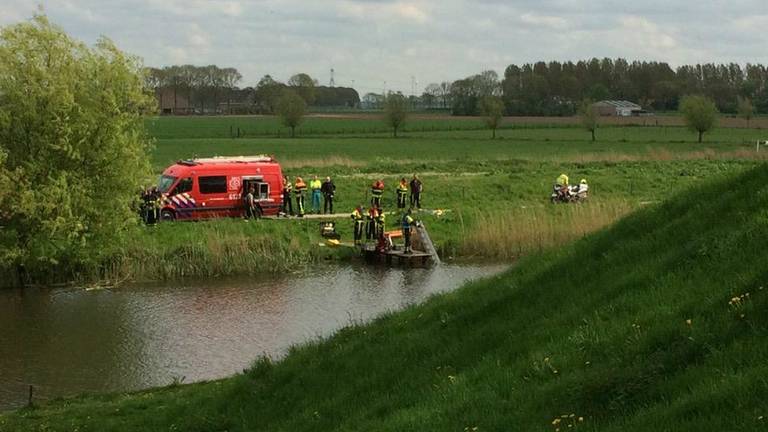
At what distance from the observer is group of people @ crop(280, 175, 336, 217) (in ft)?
112

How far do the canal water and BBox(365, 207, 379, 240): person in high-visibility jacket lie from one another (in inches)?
102

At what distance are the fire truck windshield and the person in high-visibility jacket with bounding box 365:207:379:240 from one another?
22.6 feet

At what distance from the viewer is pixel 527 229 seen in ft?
105

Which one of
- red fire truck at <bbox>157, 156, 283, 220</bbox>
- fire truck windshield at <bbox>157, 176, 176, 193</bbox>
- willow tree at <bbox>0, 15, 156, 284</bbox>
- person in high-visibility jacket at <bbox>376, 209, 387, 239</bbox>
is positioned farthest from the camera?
fire truck windshield at <bbox>157, 176, 176, 193</bbox>

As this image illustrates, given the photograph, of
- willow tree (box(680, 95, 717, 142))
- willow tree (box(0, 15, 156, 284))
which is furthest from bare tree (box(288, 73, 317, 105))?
willow tree (box(0, 15, 156, 284))

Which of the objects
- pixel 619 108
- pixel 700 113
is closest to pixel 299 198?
pixel 700 113

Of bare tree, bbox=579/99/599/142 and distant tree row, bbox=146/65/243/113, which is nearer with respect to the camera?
bare tree, bbox=579/99/599/142

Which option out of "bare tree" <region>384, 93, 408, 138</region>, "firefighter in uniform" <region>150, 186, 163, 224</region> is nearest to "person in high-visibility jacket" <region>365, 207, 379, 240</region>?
"firefighter in uniform" <region>150, 186, 163, 224</region>

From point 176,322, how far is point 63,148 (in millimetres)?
6552

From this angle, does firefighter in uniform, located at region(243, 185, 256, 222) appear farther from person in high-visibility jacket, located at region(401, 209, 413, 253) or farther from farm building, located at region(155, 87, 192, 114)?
farm building, located at region(155, 87, 192, 114)

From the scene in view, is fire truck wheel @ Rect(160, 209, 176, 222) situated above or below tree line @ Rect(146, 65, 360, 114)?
below

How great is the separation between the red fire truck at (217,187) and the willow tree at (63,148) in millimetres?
4928

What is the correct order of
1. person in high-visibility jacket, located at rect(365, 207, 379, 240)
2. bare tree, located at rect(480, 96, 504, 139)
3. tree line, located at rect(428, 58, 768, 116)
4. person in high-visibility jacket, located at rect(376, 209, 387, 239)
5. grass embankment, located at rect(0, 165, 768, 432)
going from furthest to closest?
tree line, located at rect(428, 58, 768, 116) < bare tree, located at rect(480, 96, 504, 139) < person in high-visibility jacket, located at rect(365, 207, 379, 240) < person in high-visibility jacket, located at rect(376, 209, 387, 239) < grass embankment, located at rect(0, 165, 768, 432)

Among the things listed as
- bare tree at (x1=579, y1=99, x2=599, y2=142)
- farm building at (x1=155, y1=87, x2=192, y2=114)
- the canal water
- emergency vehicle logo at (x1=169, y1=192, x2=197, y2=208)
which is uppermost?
farm building at (x1=155, y1=87, x2=192, y2=114)
